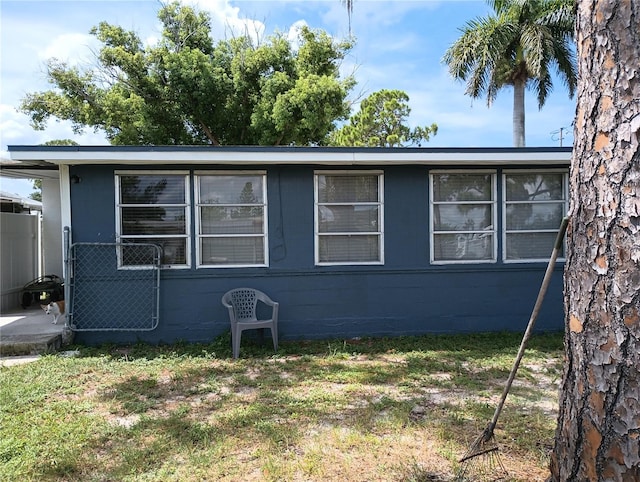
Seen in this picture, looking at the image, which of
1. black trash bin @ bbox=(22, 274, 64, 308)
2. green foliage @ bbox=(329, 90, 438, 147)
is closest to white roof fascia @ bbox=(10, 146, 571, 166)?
black trash bin @ bbox=(22, 274, 64, 308)

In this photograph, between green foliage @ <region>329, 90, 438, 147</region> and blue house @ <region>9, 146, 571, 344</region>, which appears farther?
green foliage @ <region>329, 90, 438, 147</region>

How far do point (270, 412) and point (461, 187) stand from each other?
419cm

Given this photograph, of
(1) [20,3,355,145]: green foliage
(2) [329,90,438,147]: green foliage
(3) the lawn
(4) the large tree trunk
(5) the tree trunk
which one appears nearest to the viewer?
(4) the large tree trunk

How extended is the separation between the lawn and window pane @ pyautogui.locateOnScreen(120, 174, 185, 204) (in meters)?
1.88

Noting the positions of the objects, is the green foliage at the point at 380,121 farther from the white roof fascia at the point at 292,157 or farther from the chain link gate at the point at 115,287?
the chain link gate at the point at 115,287

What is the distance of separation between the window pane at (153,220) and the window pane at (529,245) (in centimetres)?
456

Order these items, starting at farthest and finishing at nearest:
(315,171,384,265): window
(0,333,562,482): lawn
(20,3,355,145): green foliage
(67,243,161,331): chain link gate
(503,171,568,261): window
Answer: (20,3,355,145): green foliage, (503,171,568,261): window, (315,171,384,265): window, (67,243,161,331): chain link gate, (0,333,562,482): lawn

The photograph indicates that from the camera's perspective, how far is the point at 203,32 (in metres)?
17.6

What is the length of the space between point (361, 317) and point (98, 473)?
3.88 m

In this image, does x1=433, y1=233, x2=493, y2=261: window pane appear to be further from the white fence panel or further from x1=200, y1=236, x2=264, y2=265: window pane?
the white fence panel

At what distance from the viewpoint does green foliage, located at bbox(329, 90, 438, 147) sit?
73.7ft

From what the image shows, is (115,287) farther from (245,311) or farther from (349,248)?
(349,248)

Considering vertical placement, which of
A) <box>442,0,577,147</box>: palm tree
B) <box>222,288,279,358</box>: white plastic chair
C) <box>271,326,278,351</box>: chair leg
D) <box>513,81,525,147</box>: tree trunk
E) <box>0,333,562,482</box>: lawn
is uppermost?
<box>442,0,577,147</box>: palm tree

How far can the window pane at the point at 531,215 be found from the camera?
6.33 m
